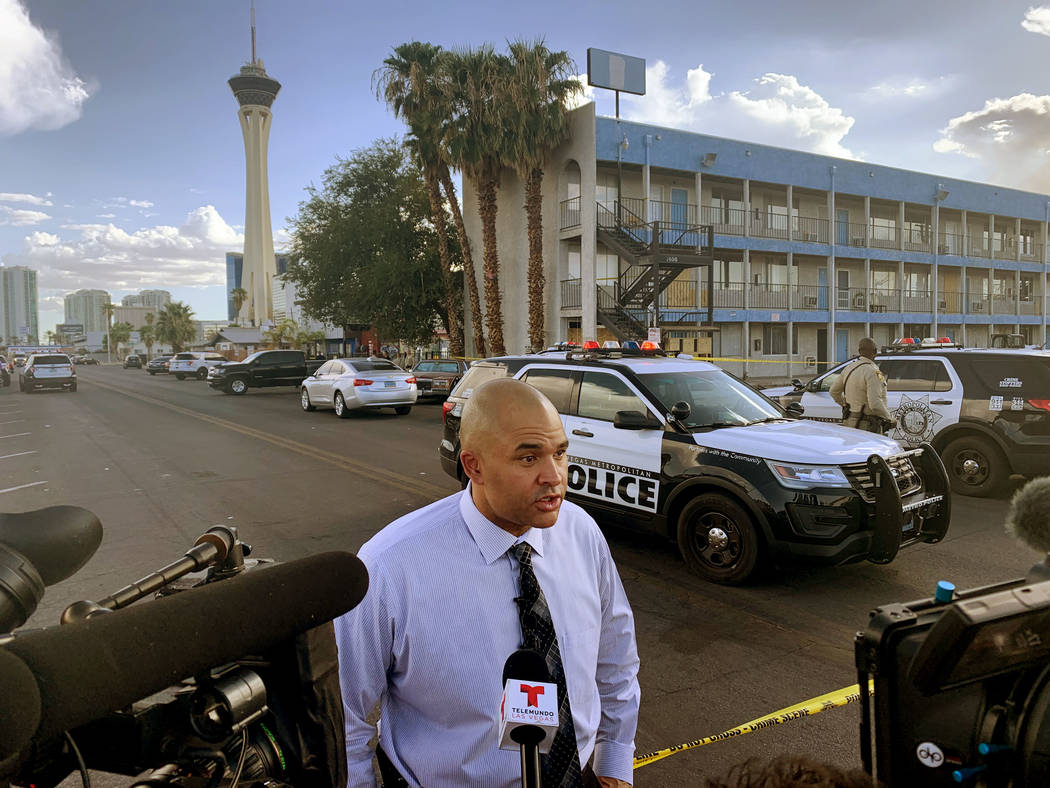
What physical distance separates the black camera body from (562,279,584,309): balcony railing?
86.0 feet

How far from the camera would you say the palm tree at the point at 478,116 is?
85.9ft

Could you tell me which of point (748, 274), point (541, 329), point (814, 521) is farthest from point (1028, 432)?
point (748, 274)

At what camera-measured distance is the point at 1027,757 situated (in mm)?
1194

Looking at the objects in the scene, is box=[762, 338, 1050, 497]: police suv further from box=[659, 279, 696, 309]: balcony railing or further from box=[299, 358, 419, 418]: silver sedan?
box=[659, 279, 696, 309]: balcony railing

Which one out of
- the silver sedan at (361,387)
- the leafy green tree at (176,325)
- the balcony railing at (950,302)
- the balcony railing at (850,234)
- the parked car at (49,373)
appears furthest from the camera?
the leafy green tree at (176,325)

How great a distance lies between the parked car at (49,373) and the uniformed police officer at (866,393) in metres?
32.9

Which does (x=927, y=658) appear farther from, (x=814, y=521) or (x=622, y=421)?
(x=622, y=421)

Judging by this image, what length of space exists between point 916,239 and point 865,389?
111 feet

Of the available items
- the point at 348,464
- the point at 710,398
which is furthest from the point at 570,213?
the point at 710,398

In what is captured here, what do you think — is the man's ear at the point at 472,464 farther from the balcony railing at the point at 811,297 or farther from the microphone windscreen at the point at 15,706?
the balcony railing at the point at 811,297

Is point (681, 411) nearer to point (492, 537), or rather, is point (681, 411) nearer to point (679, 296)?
point (492, 537)

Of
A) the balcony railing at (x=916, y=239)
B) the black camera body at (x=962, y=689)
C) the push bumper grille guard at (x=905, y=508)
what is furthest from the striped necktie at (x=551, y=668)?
the balcony railing at (x=916, y=239)

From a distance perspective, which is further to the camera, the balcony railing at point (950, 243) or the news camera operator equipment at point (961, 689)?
the balcony railing at point (950, 243)

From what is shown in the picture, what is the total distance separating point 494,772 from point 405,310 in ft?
106
